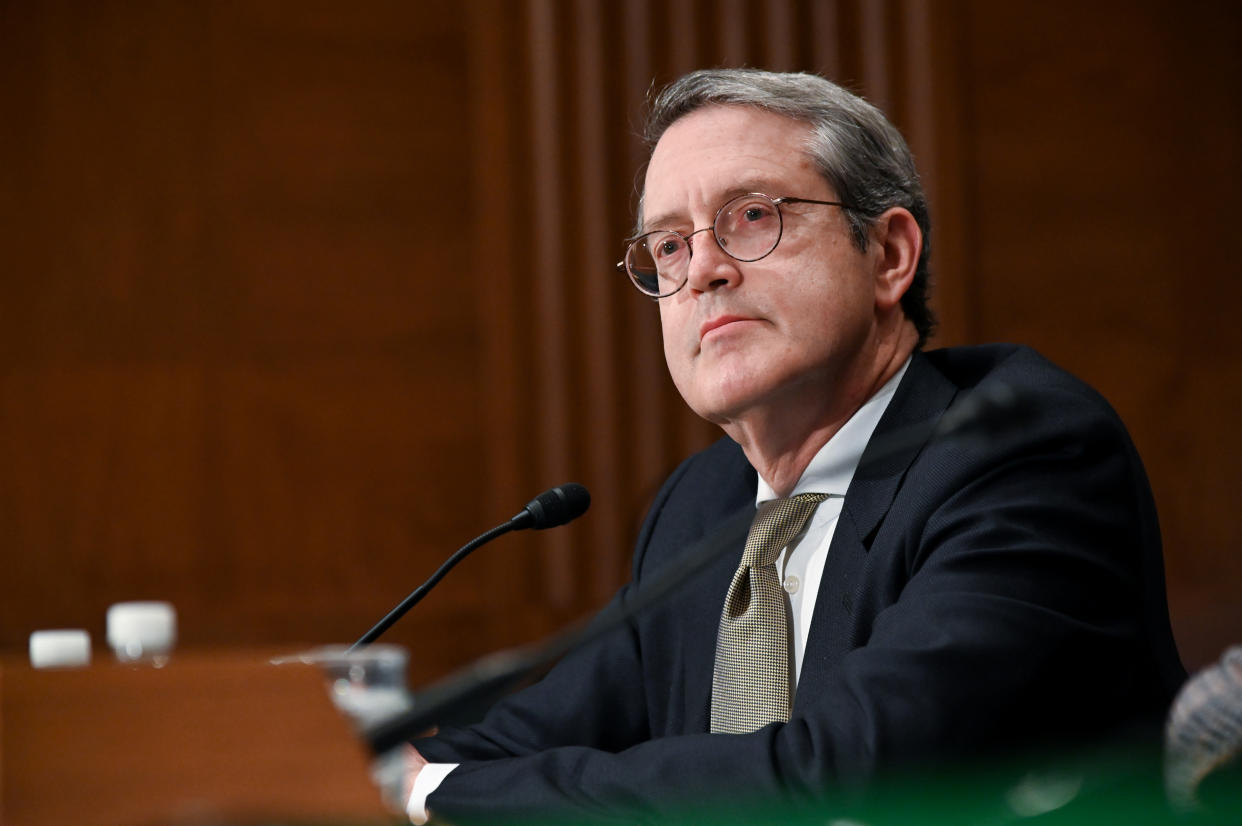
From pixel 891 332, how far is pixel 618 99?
207cm

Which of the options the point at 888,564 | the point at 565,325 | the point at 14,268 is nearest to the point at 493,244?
the point at 565,325

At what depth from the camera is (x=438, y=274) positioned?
3936mm

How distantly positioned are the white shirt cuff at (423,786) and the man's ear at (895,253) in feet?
2.96

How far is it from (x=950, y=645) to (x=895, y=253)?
79 centimetres

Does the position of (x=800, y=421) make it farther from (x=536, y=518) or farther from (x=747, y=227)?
(x=536, y=518)

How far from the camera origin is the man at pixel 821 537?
1.35 metres

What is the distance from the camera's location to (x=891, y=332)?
1.98 meters

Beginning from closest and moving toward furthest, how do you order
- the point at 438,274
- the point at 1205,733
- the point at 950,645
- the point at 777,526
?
1. the point at 1205,733
2. the point at 950,645
3. the point at 777,526
4. the point at 438,274

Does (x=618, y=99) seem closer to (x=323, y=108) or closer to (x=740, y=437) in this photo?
(x=323, y=108)

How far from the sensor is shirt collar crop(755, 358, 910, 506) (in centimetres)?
187

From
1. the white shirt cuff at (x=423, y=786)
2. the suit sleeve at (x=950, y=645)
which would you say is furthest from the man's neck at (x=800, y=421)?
the white shirt cuff at (x=423, y=786)

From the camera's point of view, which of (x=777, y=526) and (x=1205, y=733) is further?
(x=777, y=526)

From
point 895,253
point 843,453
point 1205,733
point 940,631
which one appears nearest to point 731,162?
point 895,253

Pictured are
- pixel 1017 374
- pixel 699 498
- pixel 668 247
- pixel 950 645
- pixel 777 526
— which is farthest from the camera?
pixel 699 498
